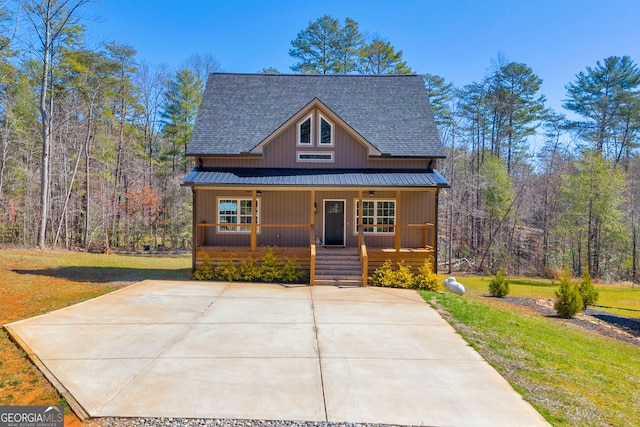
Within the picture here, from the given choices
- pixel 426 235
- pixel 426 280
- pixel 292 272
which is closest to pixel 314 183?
pixel 292 272

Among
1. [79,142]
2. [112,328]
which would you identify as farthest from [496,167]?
[79,142]

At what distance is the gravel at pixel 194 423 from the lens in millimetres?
3930

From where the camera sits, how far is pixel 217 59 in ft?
113

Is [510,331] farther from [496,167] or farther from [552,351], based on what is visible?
[496,167]

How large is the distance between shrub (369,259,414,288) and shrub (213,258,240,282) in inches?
190

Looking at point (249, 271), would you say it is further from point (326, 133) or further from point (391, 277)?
point (326, 133)

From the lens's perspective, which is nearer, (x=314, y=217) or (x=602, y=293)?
(x=314, y=217)

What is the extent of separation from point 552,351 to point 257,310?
6235mm

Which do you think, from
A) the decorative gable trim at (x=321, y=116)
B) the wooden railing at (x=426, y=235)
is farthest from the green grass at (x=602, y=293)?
the decorative gable trim at (x=321, y=116)

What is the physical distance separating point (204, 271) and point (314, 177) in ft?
17.5

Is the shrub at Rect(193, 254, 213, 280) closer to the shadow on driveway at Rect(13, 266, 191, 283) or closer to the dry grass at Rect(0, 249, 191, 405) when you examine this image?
the shadow on driveway at Rect(13, 266, 191, 283)

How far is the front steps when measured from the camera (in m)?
12.4

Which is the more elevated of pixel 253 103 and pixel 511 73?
pixel 511 73

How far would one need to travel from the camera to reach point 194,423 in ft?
13.1
